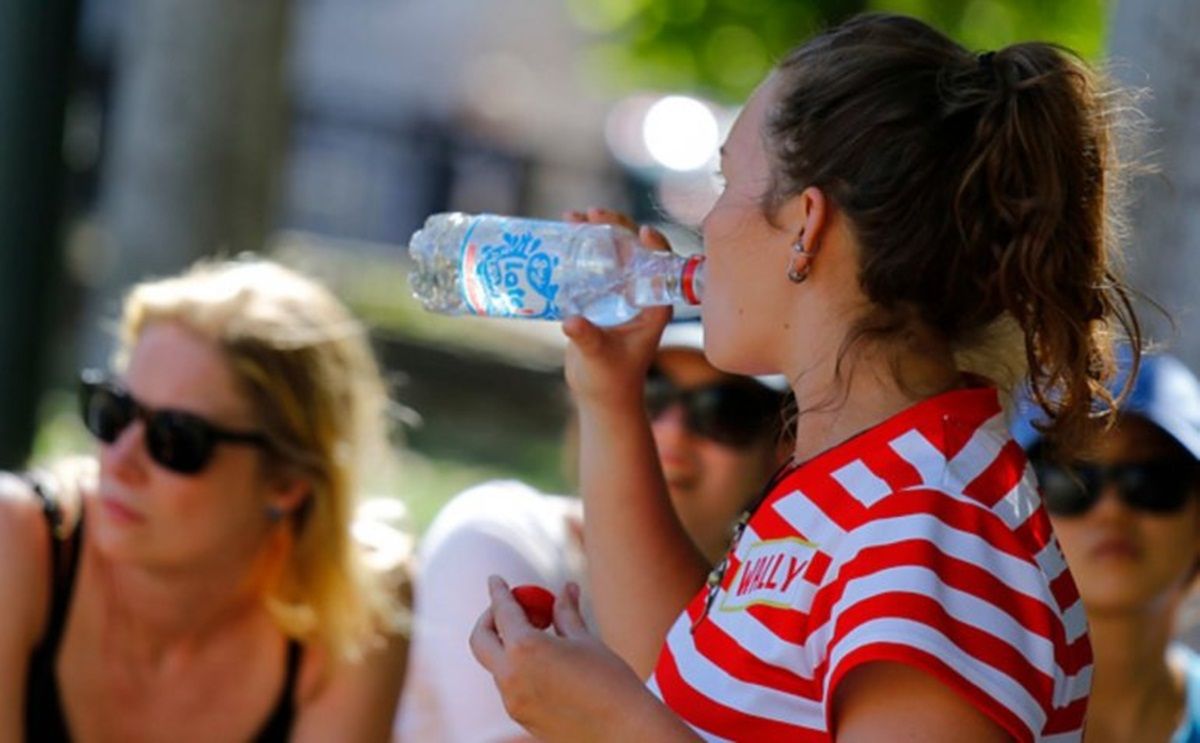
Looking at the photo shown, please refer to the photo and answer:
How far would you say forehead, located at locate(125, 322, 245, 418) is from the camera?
13.6 ft

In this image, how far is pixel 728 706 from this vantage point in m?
2.28

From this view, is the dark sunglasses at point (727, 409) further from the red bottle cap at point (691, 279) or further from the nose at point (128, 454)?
the red bottle cap at point (691, 279)

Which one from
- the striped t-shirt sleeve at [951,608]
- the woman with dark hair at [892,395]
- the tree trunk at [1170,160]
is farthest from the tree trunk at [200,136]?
the striped t-shirt sleeve at [951,608]

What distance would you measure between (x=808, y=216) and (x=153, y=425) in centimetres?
200

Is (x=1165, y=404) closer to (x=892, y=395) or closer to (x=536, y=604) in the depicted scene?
(x=892, y=395)

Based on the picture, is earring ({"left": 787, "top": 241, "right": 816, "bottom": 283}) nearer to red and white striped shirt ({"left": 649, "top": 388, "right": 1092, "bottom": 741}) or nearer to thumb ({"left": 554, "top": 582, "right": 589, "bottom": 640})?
red and white striped shirt ({"left": 649, "top": 388, "right": 1092, "bottom": 741})

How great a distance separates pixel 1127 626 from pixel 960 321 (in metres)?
1.56

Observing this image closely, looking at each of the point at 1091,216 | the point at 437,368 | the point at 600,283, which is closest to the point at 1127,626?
the point at 600,283

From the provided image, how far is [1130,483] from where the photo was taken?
12.3 feet

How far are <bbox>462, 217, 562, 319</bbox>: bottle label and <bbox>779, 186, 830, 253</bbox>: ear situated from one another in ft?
1.78

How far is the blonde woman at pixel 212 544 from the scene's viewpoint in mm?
4113

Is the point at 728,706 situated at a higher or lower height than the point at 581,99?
higher

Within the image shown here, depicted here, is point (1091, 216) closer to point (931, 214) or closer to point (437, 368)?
point (931, 214)

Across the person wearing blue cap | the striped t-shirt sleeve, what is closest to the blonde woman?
the person wearing blue cap
